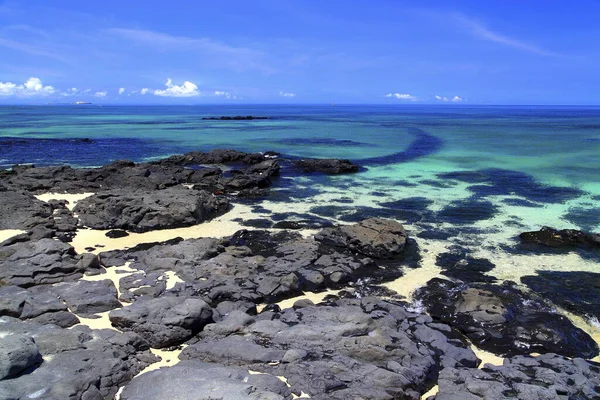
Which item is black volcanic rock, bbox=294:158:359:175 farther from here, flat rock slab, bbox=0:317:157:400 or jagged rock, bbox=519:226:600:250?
flat rock slab, bbox=0:317:157:400

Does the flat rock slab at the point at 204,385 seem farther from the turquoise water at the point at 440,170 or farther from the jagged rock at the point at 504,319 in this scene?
the turquoise water at the point at 440,170

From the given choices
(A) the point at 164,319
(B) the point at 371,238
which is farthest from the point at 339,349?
(B) the point at 371,238

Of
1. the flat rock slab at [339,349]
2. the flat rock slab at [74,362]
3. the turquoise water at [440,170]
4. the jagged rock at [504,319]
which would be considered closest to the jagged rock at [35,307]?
the flat rock slab at [74,362]

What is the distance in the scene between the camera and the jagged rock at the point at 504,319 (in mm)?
10234

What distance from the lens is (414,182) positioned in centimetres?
2942

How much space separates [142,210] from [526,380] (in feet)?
49.5

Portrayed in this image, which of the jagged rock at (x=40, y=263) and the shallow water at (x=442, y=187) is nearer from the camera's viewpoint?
the jagged rock at (x=40, y=263)

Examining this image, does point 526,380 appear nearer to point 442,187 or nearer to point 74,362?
point 74,362

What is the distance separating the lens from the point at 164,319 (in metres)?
9.92

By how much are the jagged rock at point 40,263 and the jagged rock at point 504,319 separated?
10.2 m

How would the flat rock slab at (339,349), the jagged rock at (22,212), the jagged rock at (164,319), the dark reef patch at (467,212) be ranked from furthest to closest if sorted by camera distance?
the dark reef patch at (467,212) < the jagged rock at (22,212) < the jagged rock at (164,319) < the flat rock slab at (339,349)

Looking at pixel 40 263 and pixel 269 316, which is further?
pixel 40 263

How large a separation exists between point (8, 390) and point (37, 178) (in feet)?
71.4

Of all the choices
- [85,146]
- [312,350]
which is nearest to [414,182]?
[312,350]
